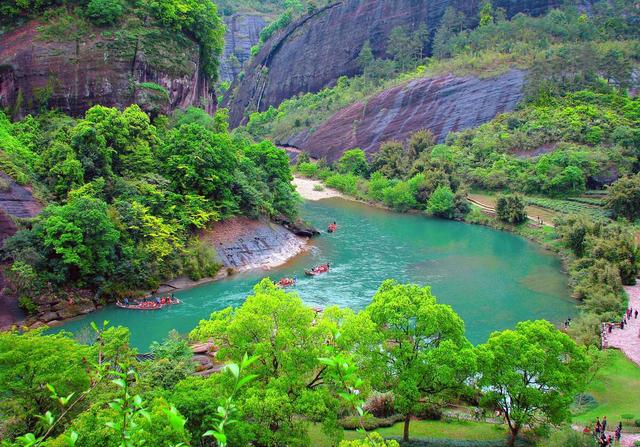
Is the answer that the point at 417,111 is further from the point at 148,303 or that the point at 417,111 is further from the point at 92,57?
the point at 148,303

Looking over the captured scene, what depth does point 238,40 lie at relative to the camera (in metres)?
168

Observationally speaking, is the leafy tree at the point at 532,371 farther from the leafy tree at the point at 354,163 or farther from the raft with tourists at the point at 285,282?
the leafy tree at the point at 354,163

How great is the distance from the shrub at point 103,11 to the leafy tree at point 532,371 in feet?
152

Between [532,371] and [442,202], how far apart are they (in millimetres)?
48253

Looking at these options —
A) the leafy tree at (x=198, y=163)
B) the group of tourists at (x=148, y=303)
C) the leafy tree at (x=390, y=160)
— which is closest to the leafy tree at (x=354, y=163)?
the leafy tree at (x=390, y=160)

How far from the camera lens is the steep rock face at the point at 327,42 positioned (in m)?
116

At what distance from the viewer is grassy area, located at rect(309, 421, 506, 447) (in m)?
19.7

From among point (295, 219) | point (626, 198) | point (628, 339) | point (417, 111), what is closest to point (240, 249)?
point (295, 219)

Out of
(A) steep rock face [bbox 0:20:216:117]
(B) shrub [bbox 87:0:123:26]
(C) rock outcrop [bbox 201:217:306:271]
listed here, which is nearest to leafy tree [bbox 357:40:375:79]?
(A) steep rock face [bbox 0:20:216:117]

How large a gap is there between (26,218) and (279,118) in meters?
88.8

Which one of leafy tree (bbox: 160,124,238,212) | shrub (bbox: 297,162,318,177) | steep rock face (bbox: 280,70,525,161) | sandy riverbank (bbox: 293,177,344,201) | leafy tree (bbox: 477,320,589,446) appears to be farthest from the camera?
shrub (bbox: 297,162,318,177)

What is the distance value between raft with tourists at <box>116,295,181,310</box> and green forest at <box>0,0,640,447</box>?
150 centimetres

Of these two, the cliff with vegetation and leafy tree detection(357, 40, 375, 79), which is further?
leafy tree detection(357, 40, 375, 79)

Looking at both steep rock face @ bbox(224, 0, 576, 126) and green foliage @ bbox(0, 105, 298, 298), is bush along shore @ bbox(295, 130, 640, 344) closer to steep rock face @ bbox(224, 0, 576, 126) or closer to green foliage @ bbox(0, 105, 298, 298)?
green foliage @ bbox(0, 105, 298, 298)
